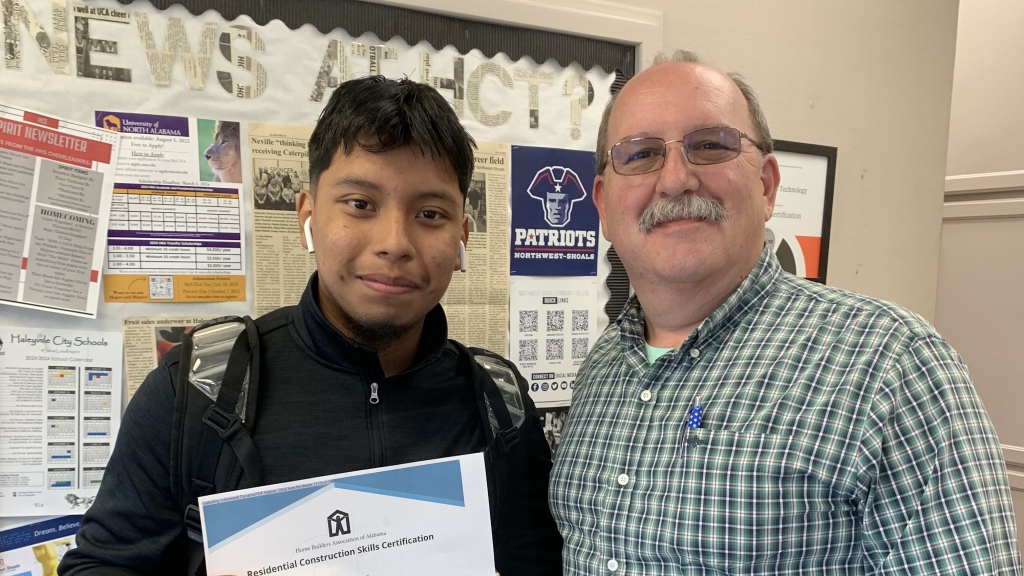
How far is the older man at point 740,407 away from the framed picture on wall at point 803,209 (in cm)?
70

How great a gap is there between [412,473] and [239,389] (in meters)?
0.28

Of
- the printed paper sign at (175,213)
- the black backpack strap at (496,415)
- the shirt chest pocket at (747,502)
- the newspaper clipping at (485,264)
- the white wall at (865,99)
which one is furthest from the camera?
the white wall at (865,99)

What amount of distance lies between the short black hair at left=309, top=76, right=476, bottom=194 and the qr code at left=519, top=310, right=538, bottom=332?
525 mm

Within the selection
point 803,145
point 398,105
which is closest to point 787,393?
point 398,105

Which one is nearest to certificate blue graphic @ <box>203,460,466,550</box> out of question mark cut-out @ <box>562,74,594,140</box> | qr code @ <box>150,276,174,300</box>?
qr code @ <box>150,276,174,300</box>

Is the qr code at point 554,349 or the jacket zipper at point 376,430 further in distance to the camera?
the qr code at point 554,349

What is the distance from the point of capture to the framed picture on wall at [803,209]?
1.71 meters

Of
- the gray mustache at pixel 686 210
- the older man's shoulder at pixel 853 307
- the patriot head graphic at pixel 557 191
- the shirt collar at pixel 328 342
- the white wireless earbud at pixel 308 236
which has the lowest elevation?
the shirt collar at pixel 328 342

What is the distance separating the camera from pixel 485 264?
1.36 metres

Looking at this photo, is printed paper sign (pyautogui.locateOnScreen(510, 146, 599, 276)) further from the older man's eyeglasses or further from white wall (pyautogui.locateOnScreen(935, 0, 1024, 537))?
white wall (pyautogui.locateOnScreen(935, 0, 1024, 537))

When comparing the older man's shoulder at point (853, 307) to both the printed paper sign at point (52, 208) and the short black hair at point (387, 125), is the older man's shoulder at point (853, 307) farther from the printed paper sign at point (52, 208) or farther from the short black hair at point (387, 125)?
the printed paper sign at point (52, 208)

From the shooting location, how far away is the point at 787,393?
2.86 ft

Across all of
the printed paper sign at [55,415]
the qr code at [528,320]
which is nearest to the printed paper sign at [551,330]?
the qr code at [528,320]

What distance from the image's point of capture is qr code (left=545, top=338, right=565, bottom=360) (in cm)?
143
